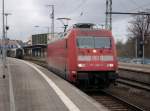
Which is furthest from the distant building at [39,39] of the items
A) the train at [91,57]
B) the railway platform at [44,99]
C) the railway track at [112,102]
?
the railway platform at [44,99]

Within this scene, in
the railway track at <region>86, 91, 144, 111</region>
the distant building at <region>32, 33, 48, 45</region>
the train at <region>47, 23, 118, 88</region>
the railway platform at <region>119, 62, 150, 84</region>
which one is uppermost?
the distant building at <region>32, 33, 48, 45</region>

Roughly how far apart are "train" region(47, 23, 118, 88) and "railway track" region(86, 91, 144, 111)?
618 mm

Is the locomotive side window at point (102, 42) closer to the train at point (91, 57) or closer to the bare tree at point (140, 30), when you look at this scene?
the train at point (91, 57)

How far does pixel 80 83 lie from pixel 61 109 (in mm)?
9341

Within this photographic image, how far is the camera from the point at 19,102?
15422mm

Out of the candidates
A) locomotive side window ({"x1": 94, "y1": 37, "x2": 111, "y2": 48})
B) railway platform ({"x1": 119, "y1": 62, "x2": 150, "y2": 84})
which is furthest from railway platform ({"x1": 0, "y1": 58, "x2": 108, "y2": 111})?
railway platform ({"x1": 119, "y1": 62, "x2": 150, "y2": 84})

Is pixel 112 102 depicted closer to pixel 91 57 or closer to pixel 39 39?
pixel 91 57

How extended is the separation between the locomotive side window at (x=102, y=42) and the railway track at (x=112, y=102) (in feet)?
8.20

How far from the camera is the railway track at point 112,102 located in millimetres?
17719

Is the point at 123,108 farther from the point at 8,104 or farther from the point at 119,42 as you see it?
the point at 119,42

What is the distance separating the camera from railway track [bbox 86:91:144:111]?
698 inches

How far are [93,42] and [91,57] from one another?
0.93 m

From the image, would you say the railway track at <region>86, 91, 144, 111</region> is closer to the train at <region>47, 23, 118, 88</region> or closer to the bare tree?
the train at <region>47, 23, 118, 88</region>

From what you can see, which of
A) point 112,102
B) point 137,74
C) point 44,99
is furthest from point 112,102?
point 137,74
